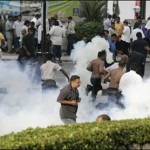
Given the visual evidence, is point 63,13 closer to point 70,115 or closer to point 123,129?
point 70,115

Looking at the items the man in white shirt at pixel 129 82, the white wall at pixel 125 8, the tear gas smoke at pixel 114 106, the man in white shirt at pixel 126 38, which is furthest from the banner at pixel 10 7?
the man in white shirt at pixel 129 82

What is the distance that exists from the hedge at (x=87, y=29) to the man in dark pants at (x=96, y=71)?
1082 centimetres

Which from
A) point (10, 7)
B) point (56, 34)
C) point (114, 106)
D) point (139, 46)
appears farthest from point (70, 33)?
point (114, 106)

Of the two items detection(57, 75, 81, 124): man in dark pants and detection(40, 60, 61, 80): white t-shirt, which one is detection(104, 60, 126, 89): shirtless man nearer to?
detection(40, 60, 61, 80): white t-shirt

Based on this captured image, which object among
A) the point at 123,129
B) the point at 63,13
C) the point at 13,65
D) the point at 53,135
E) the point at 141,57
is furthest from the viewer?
the point at 63,13

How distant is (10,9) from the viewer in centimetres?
3519

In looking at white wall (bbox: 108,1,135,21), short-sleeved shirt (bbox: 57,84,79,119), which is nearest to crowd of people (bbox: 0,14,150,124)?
short-sleeved shirt (bbox: 57,84,79,119)

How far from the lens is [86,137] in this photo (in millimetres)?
7648

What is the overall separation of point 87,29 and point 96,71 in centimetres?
1152

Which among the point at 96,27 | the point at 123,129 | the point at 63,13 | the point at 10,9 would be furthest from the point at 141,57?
the point at 63,13

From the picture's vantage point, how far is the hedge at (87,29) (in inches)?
1035

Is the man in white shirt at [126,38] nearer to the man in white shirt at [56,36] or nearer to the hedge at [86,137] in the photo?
the man in white shirt at [56,36]

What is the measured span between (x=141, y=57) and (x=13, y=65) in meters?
5.33

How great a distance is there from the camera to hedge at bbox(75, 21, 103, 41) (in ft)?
86.3
